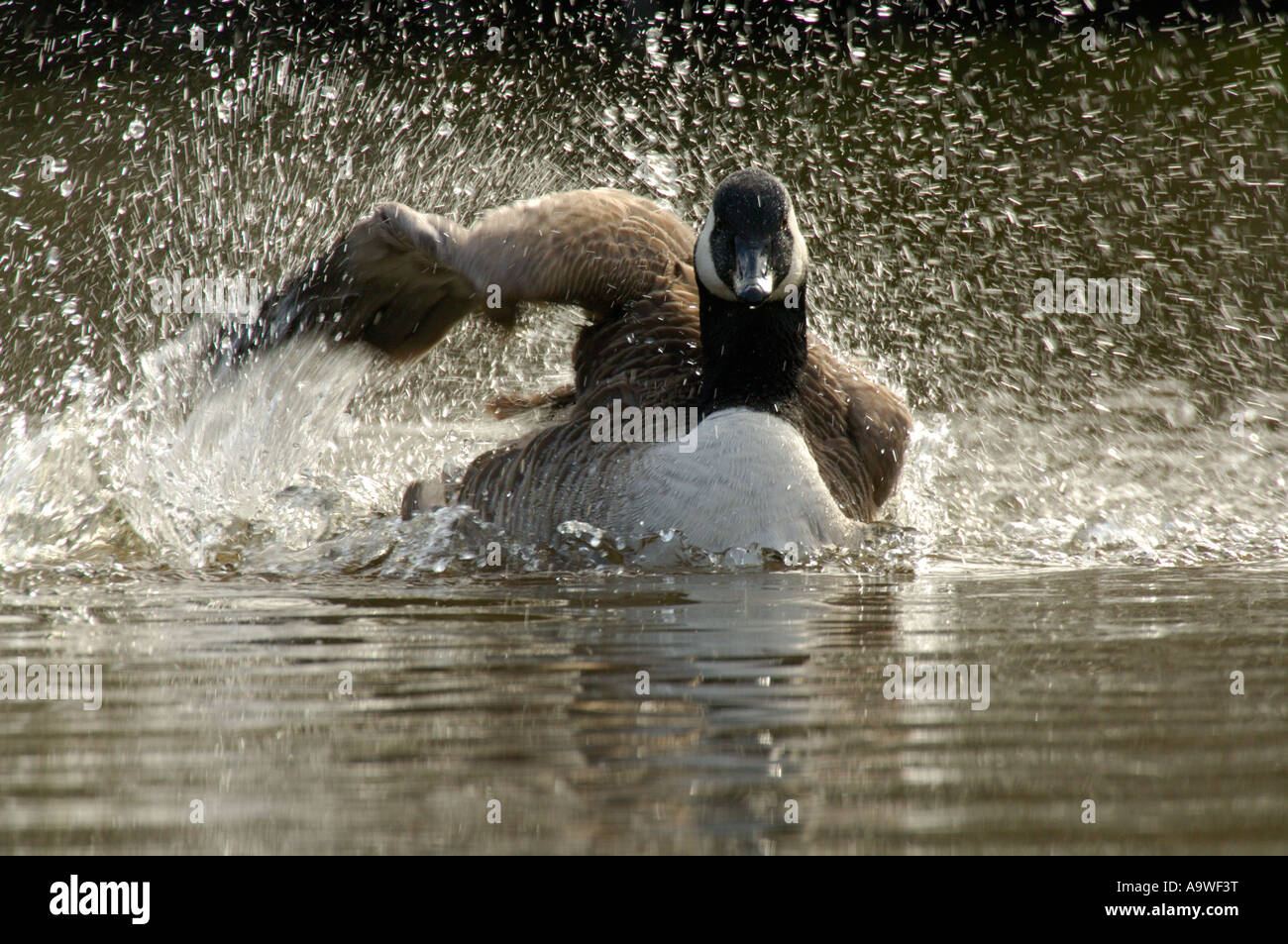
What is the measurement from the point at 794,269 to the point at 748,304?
0.46 meters

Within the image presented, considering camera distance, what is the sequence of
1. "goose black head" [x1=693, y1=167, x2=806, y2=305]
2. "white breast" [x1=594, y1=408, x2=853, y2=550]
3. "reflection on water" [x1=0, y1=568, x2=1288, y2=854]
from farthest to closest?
"goose black head" [x1=693, y1=167, x2=806, y2=305], "white breast" [x1=594, y1=408, x2=853, y2=550], "reflection on water" [x1=0, y1=568, x2=1288, y2=854]

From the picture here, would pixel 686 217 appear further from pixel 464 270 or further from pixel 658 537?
pixel 658 537

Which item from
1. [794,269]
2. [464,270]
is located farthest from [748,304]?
[464,270]

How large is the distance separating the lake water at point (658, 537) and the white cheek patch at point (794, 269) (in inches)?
46.2

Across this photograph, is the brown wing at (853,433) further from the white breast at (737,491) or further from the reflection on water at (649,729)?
the reflection on water at (649,729)

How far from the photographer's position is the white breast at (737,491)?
233 inches

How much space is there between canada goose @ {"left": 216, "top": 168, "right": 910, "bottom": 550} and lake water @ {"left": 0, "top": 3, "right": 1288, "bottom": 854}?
0.21 m

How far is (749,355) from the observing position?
6.47 meters

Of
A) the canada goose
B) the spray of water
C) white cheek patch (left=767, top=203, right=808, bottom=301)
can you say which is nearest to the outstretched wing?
the canada goose

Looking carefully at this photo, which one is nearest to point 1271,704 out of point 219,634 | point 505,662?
point 505,662

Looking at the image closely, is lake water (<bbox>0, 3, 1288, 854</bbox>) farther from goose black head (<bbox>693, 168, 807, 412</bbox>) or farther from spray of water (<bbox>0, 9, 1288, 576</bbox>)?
goose black head (<bbox>693, 168, 807, 412</bbox>)

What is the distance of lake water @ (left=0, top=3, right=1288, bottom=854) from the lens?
264 centimetres

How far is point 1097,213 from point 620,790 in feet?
43.4

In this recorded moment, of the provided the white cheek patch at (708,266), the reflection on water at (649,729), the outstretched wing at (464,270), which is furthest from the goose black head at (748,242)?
the reflection on water at (649,729)
